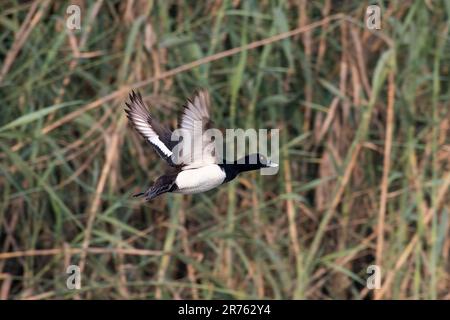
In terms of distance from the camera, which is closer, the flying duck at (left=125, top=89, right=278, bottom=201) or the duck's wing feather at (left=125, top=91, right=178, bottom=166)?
the flying duck at (left=125, top=89, right=278, bottom=201)

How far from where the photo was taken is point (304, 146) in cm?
434

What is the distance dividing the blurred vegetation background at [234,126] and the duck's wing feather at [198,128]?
76cm

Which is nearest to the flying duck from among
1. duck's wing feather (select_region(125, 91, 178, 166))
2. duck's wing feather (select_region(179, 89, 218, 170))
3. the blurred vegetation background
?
duck's wing feather (select_region(179, 89, 218, 170))

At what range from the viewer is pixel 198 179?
3.29 meters

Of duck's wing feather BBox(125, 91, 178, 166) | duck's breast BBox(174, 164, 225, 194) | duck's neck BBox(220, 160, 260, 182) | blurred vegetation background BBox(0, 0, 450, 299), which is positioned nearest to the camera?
duck's breast BBox(174, 164, 225, 194)

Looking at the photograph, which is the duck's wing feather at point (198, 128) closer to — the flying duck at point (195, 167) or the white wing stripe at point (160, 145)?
the flying duck at point (195, 167)

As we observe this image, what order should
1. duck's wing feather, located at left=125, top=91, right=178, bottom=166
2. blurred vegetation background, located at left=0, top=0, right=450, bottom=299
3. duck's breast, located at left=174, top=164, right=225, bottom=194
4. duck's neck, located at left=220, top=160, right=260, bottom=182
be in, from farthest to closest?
blurred vegetation background, located at left=0, top=0, right=450, bottom=299
duck's wing feather, located at left=125, top=91, right=178, bottom=166
duck's neck, located at left=220, top=160, right=260, bottom=182
duck's breast, located at left=174, top=164, right=225, bottom=194

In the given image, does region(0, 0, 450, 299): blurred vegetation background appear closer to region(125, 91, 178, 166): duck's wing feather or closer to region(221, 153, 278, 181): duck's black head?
region(125, 91, 178, 166): duck's wing feather

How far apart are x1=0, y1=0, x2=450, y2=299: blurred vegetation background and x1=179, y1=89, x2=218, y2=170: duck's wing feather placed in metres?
0.76

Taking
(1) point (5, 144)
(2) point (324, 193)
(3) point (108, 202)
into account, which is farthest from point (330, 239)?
(1) point (5, 144)

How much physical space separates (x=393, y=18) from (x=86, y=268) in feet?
3.86

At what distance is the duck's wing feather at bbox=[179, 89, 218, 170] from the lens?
130 inches
